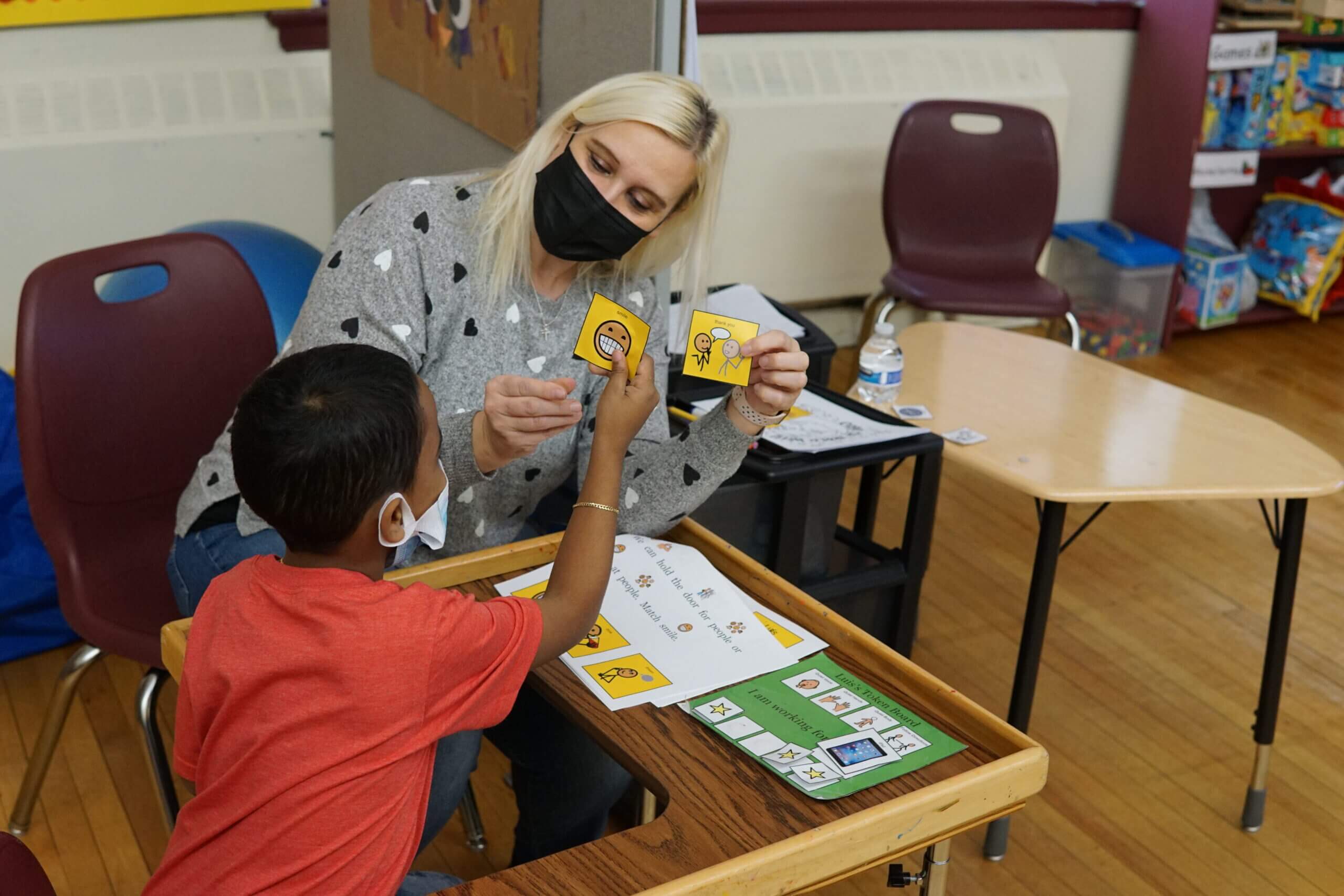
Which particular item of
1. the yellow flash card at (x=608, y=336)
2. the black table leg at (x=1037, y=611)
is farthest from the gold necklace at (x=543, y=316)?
the black table leg at (x=1037, y=611)

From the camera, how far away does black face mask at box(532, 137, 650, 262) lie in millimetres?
1587

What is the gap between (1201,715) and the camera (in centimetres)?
253

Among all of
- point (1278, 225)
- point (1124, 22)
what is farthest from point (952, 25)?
point (1278, 225)

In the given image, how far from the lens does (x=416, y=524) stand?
1.13 m

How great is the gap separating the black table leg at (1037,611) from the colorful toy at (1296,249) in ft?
10.3

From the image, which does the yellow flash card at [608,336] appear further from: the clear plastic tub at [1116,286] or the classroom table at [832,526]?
the clear plastic tub at [1116,286]

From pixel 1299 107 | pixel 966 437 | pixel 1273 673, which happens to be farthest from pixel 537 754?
pixel 1299 107

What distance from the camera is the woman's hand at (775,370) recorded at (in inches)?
57.6

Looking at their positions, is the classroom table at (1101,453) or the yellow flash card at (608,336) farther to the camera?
the classroom table at (1101,453)

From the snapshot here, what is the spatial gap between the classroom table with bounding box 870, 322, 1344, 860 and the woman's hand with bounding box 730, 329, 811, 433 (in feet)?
2.01

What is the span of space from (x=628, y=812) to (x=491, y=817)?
8.6 inches

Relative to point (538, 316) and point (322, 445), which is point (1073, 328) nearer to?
point (538, 316)

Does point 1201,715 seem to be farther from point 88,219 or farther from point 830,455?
point 88,219

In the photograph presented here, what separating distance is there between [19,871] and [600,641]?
0.55 metres
